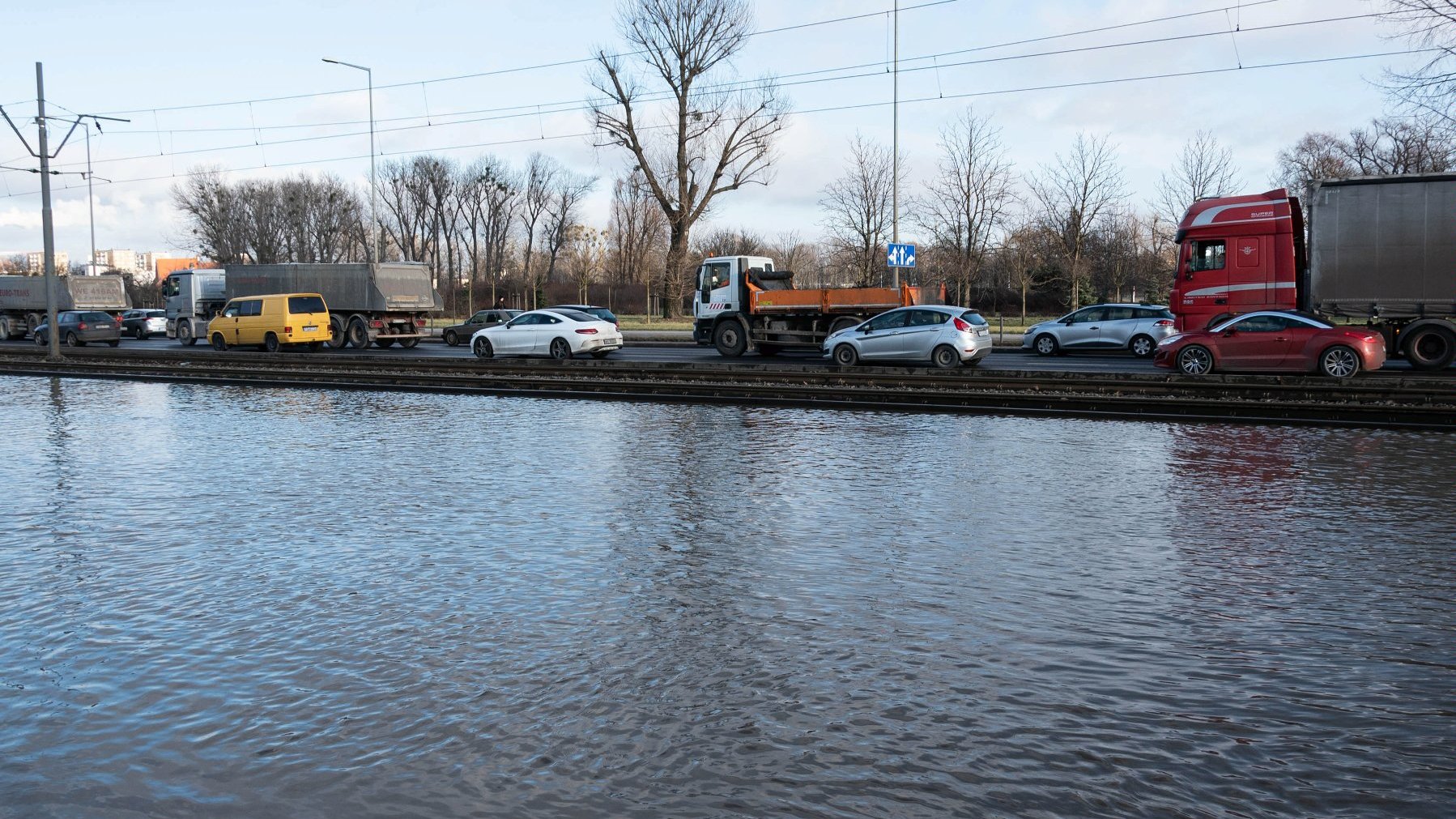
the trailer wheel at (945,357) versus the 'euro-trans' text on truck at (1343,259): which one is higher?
the 'euro-trans' text on truck at (1343,259)

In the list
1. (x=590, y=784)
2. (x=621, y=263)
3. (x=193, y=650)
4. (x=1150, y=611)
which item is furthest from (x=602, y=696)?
(x=621, y=263)

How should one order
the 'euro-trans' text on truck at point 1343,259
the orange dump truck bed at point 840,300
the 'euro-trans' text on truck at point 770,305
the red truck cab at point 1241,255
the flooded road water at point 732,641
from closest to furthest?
the flooded road water at point 732,641, the 'euro-trans' text on truck at point 1343,259, the red truck cab at point 1241,255, the orange dump truck bed at point 840,300, the 'euro-trans' text on truck at point 770,305

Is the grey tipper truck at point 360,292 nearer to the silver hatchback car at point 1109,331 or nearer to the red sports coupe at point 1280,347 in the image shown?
the silver hatchback car at point 1109,331

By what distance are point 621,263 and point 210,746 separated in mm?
88146

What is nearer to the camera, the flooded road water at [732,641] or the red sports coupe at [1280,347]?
the flooded road water at [732,641]

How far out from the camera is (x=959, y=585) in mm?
6566

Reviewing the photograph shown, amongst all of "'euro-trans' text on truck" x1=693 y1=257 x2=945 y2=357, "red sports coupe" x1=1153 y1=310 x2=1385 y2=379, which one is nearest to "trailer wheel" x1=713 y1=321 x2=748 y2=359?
"'euro-trans' text on truck" x1=693 y1=257 x2=945 y2=357

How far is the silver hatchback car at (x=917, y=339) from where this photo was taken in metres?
24.3

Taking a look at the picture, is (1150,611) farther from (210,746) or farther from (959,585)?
(210,746)

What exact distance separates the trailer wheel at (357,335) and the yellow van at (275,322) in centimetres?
188

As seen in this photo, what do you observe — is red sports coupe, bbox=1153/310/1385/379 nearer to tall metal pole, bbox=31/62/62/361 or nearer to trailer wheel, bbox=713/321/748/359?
trailer wheel, bbox=713/321/748/359

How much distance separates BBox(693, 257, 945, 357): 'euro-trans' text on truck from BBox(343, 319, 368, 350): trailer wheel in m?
Answer: 13.3

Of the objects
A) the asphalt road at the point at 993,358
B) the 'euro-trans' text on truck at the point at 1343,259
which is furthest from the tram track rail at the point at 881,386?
the 'euro-trans' text on truck at the point at 1343,259

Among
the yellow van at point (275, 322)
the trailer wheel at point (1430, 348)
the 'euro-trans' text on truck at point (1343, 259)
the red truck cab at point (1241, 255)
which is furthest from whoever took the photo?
the yellow van at point (275, 322)
